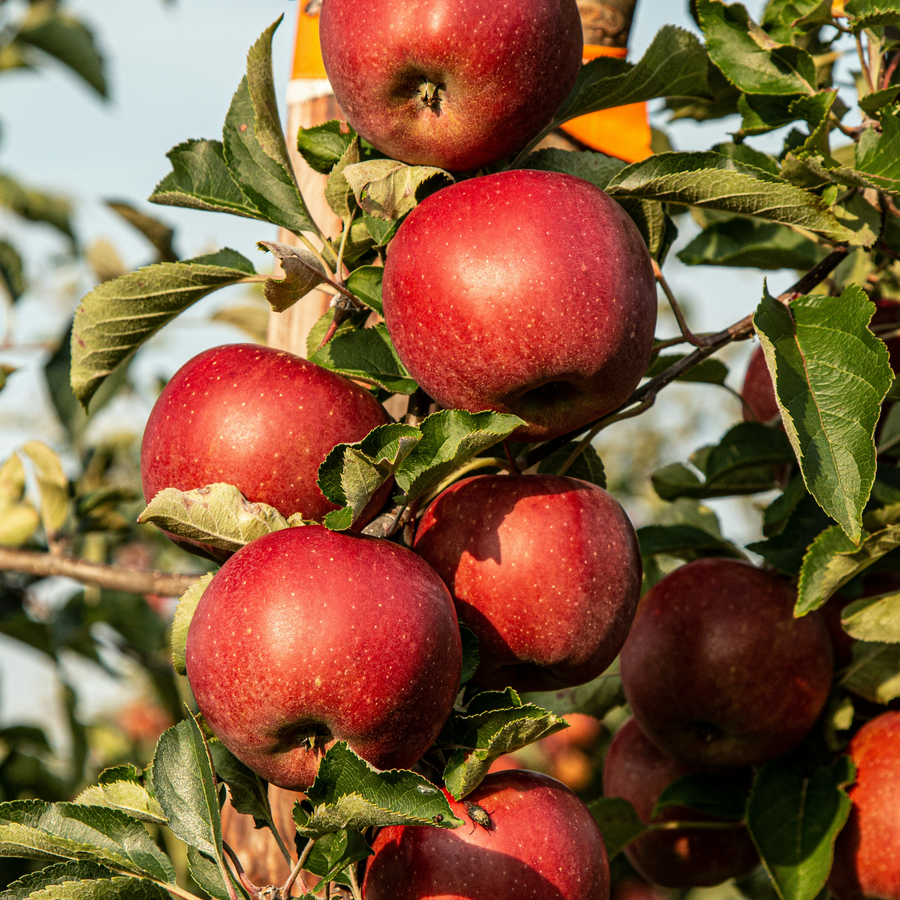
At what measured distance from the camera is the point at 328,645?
2.50 ft

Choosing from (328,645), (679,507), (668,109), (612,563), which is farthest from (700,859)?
(668,109)

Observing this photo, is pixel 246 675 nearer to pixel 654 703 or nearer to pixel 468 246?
pixel 468 246

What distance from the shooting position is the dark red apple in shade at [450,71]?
90cm

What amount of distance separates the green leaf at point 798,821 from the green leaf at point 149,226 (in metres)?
1.44

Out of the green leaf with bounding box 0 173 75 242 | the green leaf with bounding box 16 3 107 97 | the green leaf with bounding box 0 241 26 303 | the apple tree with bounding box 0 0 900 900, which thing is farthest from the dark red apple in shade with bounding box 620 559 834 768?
the green leaf with bounding box 0 173 75 242

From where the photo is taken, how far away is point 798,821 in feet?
4.17

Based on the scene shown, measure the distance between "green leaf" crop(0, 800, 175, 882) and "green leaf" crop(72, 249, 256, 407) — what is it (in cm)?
48

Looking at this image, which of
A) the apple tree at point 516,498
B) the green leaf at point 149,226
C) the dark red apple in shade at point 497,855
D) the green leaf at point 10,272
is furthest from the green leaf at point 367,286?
the green leaf at point 10,272

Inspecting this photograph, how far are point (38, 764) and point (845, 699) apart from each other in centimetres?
193

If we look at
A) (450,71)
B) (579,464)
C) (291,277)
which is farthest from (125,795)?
(450,71)

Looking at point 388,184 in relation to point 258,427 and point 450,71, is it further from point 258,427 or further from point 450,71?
point 258,427

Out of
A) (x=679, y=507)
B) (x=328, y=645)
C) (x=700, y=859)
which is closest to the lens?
(x=328, y=645)

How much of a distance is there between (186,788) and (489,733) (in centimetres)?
26

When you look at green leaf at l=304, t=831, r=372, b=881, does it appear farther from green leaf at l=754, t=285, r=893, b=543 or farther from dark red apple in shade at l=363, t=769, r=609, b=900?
green leaf at l=754, t=285, r=893, b=543
